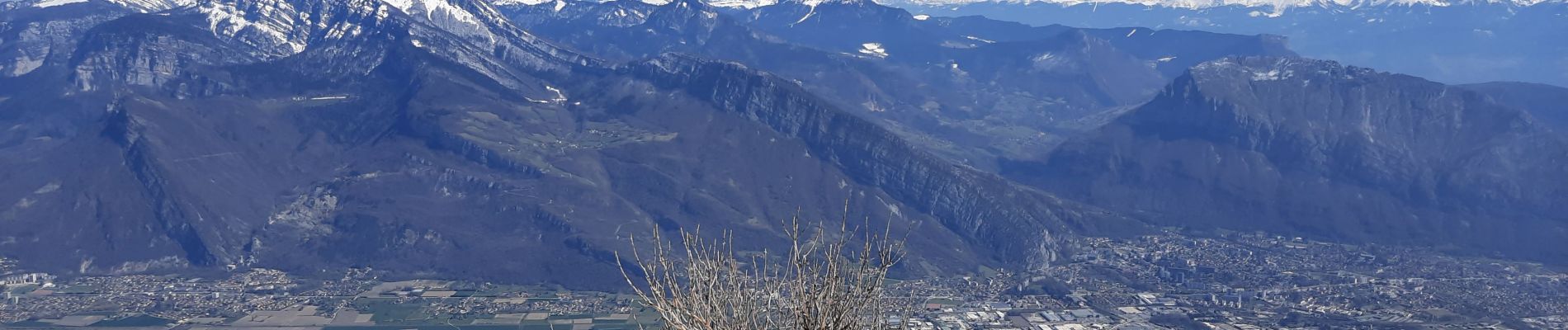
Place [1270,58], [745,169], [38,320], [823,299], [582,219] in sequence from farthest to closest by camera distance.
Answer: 1. [1270,58]
2. [745,169]
3. [582,219]
4. [38,320]
5. [823,299]

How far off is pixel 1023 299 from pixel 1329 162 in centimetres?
6867

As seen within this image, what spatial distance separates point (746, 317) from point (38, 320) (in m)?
85.6

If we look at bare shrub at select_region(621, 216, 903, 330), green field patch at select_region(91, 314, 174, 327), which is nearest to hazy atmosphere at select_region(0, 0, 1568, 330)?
green field patch at select_region(91, 314, 174, 327)

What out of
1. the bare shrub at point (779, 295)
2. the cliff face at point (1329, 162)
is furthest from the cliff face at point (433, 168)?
the bare shrub at point (779, 295)

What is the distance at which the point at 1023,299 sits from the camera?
102 m

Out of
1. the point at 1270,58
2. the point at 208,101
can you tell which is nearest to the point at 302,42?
the point at 208,101

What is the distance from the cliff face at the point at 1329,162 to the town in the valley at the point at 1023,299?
17.1 metres

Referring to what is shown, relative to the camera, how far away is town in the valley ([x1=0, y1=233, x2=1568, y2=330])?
91562mm

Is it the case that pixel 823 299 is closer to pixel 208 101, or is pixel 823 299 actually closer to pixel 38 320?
pixel 38 320

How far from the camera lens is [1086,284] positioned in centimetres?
10825

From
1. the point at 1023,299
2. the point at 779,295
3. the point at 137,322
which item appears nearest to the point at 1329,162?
the point at 1023,299

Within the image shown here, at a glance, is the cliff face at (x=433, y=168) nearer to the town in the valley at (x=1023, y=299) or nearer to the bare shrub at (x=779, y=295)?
the town in the valley at (x=1023, y=299)

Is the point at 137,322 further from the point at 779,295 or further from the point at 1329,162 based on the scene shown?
the point at 1329,162

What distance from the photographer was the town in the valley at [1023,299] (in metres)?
91.6
